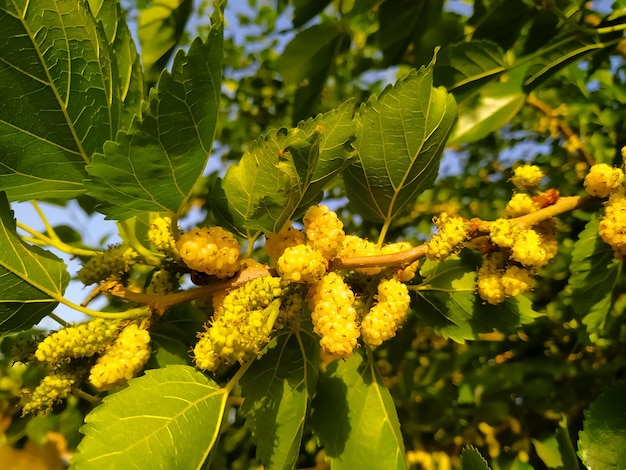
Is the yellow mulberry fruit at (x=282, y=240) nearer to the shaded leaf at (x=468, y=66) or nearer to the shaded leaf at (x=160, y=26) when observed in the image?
the shaded leaf at (x=468, y=66)

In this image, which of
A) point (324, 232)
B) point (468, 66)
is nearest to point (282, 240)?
point (324, 232)

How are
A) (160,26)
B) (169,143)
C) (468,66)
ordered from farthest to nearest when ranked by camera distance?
(160,26), (468,66), (169,143)

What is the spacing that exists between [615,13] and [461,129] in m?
0.35

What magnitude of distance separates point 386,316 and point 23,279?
1.42ft

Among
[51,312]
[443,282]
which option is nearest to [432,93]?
[443,282]

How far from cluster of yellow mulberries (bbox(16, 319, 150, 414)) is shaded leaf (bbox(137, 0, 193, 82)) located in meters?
0.62

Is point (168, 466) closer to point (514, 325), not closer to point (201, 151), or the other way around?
point (201, 151)

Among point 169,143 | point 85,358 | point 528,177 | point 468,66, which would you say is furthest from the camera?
point 468,66

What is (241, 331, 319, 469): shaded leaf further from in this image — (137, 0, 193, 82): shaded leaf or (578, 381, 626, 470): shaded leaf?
(137, 0, 193, 82): shaded leaf

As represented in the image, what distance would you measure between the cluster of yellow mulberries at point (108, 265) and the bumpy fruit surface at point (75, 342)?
0.29 feet

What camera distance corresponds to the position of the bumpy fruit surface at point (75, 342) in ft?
1.98

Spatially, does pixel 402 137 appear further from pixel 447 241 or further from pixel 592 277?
pixel 592 277

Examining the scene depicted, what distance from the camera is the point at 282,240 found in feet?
2.19

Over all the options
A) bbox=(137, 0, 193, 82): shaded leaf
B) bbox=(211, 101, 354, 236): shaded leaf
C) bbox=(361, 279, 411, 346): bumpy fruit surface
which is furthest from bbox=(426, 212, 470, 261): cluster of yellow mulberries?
bbox=(137, 0, 193, 82): shaded leaf
